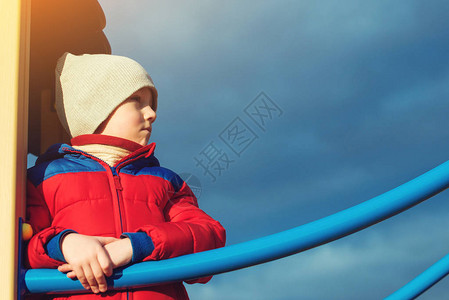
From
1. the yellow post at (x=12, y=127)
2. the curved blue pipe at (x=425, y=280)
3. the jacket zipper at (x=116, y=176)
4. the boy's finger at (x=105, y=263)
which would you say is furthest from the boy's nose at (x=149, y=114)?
the curved blue pipe at (x=425, y=280)

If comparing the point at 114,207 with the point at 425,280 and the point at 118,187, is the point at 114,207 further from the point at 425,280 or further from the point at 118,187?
the point at 425,280

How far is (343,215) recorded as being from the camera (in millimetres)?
828

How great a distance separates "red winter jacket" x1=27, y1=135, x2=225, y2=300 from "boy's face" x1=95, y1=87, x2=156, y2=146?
1.8 inches

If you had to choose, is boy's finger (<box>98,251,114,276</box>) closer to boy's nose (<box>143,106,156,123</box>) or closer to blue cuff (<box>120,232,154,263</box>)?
blue cuff (<box>120,232,154,263</box>)

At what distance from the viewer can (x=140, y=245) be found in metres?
0.95

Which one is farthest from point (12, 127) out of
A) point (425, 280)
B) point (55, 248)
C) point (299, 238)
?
point (425, 280)

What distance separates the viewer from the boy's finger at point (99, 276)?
913mm

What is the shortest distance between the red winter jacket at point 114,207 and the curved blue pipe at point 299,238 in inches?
3.0

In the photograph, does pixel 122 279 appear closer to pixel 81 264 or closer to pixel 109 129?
pixel 81 264

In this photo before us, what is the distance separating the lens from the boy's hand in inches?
36.0

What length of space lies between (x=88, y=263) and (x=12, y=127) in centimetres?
28

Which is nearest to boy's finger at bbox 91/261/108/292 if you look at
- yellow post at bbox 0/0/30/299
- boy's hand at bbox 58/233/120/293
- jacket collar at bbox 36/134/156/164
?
boy's hand at bbox 58/233/120/293

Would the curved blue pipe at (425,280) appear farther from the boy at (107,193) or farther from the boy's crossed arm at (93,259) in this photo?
the boy's crossed arm at (93,259)

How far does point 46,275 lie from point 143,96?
1.84 ft
